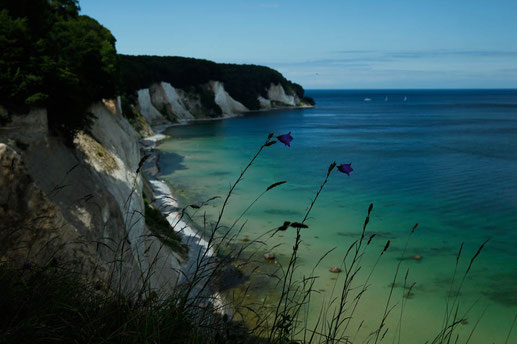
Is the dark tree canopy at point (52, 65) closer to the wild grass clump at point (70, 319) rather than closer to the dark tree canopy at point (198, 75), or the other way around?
the wild grass clump at point (70, 319)

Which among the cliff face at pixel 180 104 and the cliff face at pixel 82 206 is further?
the cliff face at pixel 180 104

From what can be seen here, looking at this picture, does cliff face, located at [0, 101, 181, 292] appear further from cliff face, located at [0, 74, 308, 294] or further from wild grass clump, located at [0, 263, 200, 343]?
wild grass clump, located at [0, 263, 200, 343]

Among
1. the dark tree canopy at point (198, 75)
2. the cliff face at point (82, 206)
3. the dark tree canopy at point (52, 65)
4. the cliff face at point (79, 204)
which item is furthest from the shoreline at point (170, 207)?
the dark tree canopy at point (198, 75)

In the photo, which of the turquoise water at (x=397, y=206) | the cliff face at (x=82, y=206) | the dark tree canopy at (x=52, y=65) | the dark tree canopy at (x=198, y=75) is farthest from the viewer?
the dark tree canopy at (x=198, y=75)

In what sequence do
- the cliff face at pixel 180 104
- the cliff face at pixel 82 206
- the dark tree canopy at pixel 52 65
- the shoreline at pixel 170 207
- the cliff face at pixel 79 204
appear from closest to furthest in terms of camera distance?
the cliff face at pixel 82 206
the cliff face at pixel 79 204
the dark tree canopy at pixel 52 65
the shoreline at pixel 170 207
the cliff face at pixel 180 104

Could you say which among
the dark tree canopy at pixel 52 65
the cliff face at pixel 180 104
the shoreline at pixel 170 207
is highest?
the dark tree canopy at pixel 52 65

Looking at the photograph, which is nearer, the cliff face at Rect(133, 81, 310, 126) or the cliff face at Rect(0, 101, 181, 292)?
the cliff face at Rect(0, 101, 181, 292)

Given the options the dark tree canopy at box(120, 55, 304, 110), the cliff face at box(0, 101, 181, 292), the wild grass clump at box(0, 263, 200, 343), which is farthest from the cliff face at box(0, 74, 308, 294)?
the dark tree canopy at box(120, 55, 304, 110)
